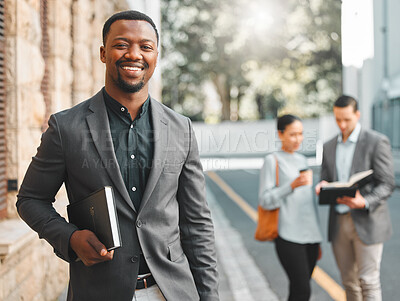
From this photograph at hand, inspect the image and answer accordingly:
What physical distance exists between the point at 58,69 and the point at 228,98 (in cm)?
3242

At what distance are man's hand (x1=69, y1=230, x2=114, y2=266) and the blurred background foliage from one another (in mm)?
28147

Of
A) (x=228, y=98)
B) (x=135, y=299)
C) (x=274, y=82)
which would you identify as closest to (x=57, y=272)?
(x=135, y=299)

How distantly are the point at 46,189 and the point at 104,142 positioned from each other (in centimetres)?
30

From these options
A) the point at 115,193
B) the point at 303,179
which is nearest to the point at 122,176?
the point at 115,193

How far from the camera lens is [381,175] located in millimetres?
3871

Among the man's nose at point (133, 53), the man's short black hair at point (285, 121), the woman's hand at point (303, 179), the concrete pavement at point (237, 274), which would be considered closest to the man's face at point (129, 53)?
the man's nose at point (133, 53)

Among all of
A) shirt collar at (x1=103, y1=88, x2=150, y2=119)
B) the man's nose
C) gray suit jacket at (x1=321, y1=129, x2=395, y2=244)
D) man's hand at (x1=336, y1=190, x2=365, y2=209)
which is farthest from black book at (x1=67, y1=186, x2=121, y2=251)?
gray suit jacket at (x1=321, y1=129, x2=395, y2=244)

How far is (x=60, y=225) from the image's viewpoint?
1886mm

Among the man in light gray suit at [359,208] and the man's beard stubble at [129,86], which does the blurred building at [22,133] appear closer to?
the man's beard stubble at [129,86]

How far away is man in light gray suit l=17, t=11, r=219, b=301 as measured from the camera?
1.90m

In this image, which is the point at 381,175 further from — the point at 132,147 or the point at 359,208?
the point at 132,147

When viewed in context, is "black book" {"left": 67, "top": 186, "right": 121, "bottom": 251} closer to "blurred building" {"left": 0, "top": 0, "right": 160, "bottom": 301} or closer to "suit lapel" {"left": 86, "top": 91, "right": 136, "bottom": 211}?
"suit lapel" {"left": 86, "top": 91, "right": 136, "bottom": 211}

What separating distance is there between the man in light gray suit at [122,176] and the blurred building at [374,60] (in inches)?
634

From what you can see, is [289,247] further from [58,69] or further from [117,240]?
[58,69]
